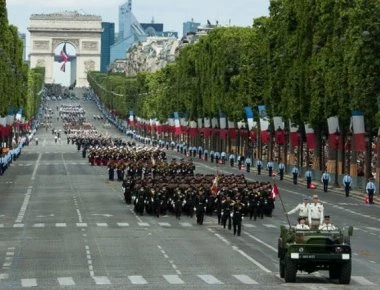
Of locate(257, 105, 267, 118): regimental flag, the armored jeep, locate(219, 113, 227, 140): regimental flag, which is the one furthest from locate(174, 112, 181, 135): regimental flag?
the armored jeep

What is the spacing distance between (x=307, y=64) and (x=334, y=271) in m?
73.8

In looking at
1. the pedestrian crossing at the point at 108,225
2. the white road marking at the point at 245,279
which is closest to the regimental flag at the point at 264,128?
the pedestrian crossing at the point at 108,225

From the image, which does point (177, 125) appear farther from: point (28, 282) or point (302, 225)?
point (28, 282)

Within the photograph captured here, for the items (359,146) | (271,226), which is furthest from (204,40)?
(271,226)

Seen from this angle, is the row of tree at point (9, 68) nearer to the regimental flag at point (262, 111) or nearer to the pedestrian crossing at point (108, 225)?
the regimental flag at point (262, 111)

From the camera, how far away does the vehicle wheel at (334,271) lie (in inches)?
1507

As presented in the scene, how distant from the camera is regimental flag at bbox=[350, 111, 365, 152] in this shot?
3506 inches

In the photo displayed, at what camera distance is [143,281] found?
38.8m

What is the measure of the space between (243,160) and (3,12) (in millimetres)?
24995

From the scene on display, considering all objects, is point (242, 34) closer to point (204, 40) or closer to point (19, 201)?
point (204, 40)

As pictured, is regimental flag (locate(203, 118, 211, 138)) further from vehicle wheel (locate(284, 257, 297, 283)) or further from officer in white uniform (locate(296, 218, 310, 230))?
vehicle wheel (locate(284, 257, 297, 283))

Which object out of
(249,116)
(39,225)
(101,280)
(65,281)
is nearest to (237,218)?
(39,225)

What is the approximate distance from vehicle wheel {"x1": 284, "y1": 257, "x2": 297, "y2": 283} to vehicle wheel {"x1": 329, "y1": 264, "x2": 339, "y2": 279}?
0.88 meters

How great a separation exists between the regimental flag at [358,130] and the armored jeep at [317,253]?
166 ft
